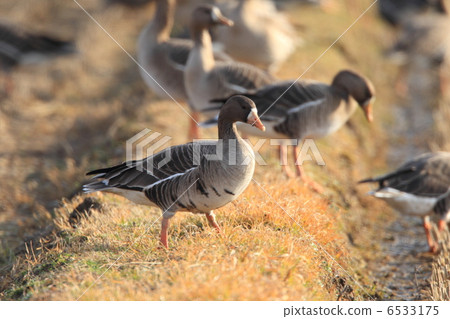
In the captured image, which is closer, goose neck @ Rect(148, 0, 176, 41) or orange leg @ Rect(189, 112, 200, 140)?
orange leg @ Rect(189, 112, 200, 140)

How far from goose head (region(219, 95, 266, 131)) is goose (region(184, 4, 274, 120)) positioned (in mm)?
2992

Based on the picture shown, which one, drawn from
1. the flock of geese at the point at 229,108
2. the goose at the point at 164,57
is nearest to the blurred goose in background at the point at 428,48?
the flock of geese at the point at 229,108

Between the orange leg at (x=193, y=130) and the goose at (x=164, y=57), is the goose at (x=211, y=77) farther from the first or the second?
the goose at (x=164, y=57)

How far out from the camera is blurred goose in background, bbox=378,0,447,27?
1812 centimetres

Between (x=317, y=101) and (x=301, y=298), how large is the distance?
3.95 metres

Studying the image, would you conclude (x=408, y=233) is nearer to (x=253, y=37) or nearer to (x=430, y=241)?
(x=430, y=241)

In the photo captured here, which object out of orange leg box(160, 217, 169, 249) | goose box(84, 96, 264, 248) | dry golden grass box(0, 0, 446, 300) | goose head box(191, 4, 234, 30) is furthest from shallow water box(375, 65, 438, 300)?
goose head box(191, 4, 234, 30)

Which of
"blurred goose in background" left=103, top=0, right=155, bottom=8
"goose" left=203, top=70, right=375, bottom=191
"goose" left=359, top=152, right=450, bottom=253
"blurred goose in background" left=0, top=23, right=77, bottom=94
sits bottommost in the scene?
"goose" left=359, top=152, right=450, bottom=253

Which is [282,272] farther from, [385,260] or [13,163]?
[13,163]

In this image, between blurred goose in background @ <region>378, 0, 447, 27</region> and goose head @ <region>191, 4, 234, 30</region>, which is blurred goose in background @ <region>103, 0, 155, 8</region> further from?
goose head @ <region>191, 4, 234, 30</region>

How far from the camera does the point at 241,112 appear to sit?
19.4 feet

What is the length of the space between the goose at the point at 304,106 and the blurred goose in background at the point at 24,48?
7361mm

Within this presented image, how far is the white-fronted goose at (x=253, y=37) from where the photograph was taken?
11.9 metres

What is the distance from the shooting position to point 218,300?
4.71m
